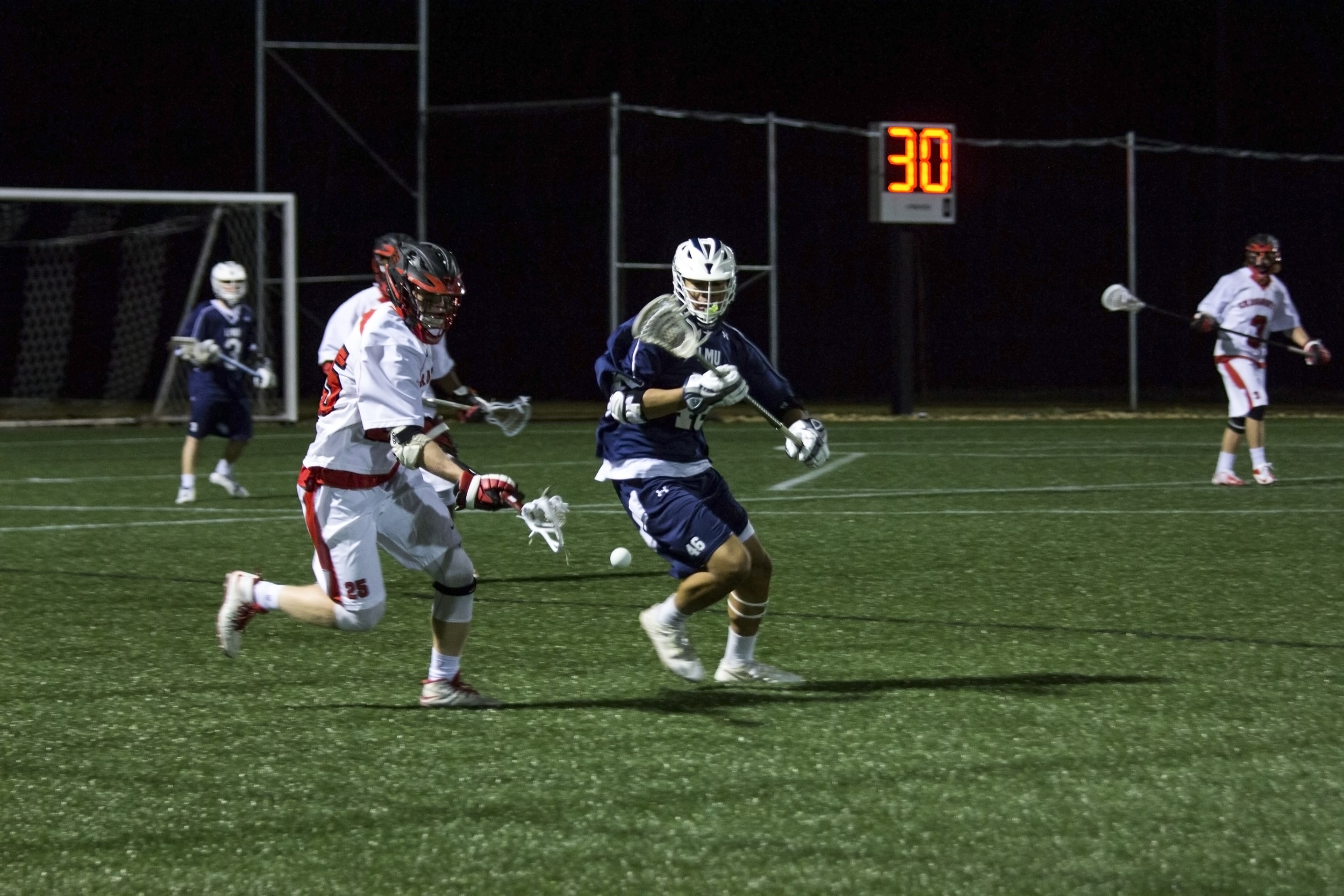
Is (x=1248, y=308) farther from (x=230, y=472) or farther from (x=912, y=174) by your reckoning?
(x=230, y=472)

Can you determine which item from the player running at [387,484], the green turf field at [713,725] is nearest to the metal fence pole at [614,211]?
the green turf field at [713,725]

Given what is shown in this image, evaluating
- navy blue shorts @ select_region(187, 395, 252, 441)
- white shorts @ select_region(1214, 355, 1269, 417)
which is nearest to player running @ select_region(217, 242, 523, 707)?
navy blue shorts @ select_region(187, 395, 252, 441)

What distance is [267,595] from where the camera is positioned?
5926 millimetres

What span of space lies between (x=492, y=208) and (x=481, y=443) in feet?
27.7

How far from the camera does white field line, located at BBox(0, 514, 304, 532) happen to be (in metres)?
11.1

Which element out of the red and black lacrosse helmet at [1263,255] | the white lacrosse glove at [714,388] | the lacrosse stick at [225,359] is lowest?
the white lacrosse glove at [714,388]

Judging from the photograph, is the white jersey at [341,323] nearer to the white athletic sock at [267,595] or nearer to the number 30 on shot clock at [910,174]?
the white athletic sock at [267,595]

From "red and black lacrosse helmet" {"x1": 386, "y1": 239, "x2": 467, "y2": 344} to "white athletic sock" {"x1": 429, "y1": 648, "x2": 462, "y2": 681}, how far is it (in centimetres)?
101

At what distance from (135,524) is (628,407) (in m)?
6.38

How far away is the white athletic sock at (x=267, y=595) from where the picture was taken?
588 cm

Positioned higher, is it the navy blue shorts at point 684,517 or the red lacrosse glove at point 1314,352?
the red lacrosse glove at point 1314,352

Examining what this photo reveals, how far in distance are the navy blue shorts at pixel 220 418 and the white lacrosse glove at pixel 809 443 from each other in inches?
309

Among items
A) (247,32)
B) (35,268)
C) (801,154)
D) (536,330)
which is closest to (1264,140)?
(801,154)

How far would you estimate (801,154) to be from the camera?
2772 cm
